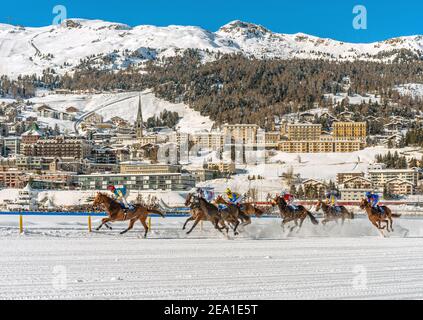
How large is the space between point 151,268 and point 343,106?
175 metres

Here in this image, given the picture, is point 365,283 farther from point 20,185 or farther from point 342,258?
point 20,185

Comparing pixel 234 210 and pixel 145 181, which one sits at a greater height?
pixel 234 210

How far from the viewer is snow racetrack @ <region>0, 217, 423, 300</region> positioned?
26.6 feet

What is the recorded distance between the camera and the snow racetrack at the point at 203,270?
320 inches

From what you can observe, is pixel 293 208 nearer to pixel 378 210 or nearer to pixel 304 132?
pixel 378 210

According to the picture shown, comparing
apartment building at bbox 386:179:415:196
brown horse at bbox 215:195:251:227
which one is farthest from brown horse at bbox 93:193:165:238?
apartment building at bbox 386:179:415:196

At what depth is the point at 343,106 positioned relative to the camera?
595ft

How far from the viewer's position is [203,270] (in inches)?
396

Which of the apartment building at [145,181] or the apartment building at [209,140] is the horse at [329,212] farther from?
the apartment building at [209,140]

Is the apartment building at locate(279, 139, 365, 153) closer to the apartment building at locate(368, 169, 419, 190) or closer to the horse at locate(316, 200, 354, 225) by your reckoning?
the apartment building at locate(368, 169, 419, 190)

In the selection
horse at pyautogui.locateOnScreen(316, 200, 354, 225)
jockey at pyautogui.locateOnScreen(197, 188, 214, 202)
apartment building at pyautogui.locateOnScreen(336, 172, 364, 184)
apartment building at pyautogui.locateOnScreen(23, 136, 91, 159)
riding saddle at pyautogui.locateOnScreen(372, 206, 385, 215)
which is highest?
apartment building at pyautogui.locateOnScreen(23, 136, 91, 159)

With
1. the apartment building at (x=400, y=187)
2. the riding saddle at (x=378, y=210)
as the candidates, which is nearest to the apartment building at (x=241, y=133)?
the apartment building at (x=400, y=187)

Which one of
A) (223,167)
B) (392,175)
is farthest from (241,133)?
(392,175)

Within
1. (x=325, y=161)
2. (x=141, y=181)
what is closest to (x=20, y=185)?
(x=141, y=181)
